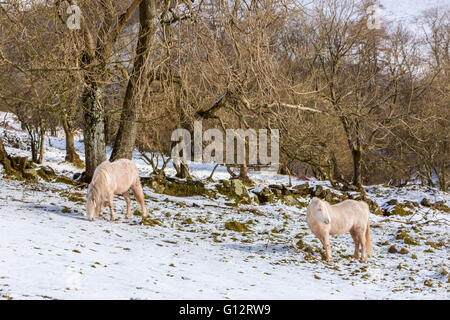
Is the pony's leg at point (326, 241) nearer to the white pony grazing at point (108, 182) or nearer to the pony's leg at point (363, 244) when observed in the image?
the pony's leg at point (363, 244)

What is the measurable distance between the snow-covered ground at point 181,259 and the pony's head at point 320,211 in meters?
0.68

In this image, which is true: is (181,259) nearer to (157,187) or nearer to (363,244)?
(363,244)

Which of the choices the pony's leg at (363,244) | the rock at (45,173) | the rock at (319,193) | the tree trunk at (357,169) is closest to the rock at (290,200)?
the rock at (319,193)

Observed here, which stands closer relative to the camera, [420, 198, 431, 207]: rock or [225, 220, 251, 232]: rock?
[225, 220, 251, 232]: rock

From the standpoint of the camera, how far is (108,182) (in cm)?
634

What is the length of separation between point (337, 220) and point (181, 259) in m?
2.39

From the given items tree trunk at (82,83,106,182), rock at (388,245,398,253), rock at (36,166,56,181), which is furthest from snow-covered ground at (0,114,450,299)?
rock at (36,166,56,181)

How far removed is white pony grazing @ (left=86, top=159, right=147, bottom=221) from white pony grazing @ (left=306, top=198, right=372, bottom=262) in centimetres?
319

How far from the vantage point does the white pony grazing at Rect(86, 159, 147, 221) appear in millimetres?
6266

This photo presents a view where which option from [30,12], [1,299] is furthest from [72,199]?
[1,299]

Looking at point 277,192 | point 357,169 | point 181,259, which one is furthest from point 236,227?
point 357,169

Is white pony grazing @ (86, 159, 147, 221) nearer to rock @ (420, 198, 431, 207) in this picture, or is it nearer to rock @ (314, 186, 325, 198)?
rock @ (314, 186, 325, 198)

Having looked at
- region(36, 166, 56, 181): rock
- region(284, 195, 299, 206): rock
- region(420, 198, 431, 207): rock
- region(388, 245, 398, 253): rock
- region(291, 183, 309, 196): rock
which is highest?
region(36, 166, 56, 181): rock
